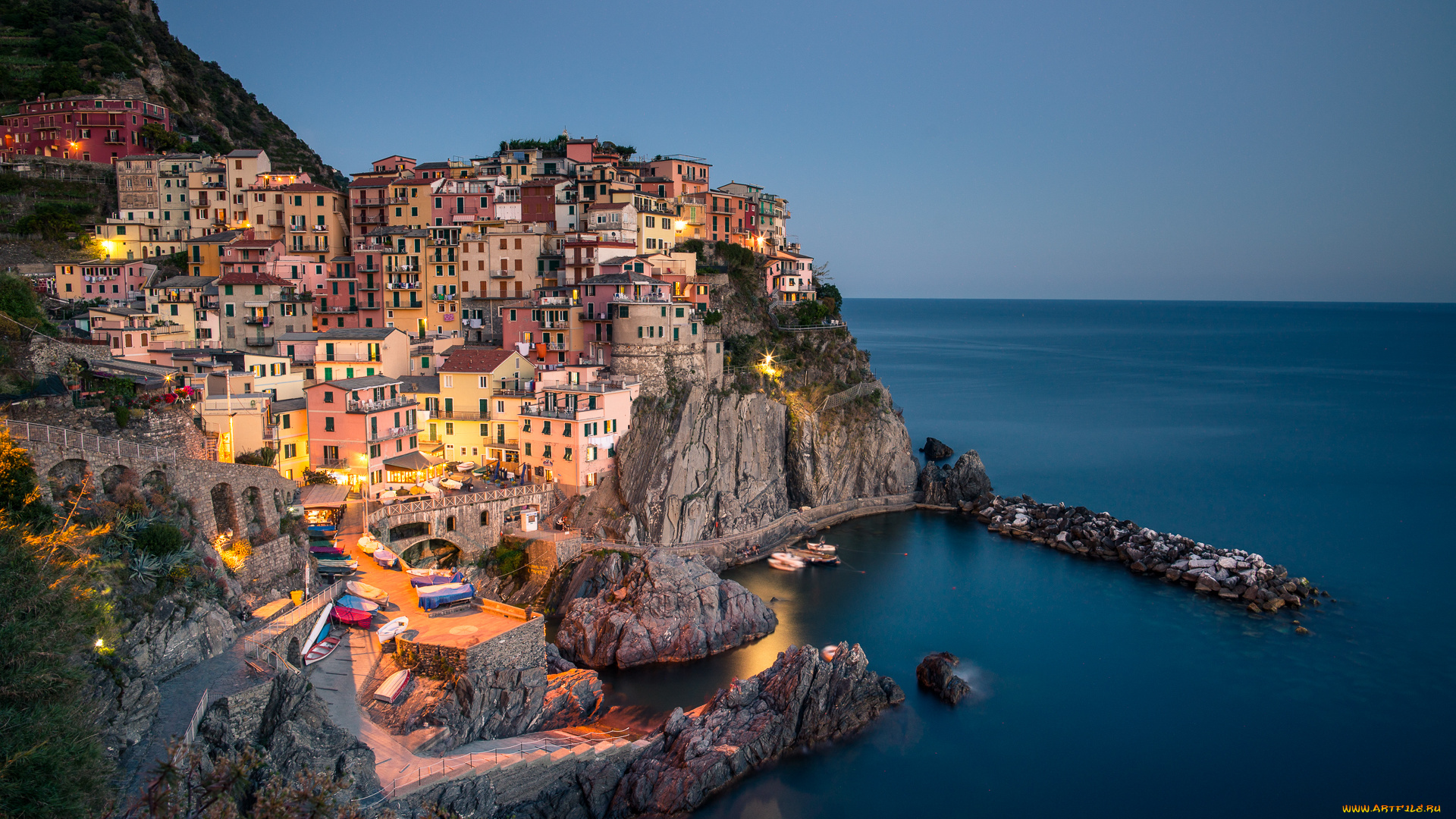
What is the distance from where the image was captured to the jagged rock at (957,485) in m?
50.6

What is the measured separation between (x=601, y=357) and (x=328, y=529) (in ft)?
50.2

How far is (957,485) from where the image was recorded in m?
50.8

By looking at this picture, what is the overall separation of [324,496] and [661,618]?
40.5 ft

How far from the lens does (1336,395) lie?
94.2 metres

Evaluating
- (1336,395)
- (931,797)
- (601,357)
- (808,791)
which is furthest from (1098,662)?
(1336,395)

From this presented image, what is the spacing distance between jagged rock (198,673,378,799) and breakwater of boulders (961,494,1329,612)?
113 feet

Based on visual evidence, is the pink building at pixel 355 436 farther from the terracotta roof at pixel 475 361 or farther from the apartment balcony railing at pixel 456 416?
the terracotta roof at pixel 475 361

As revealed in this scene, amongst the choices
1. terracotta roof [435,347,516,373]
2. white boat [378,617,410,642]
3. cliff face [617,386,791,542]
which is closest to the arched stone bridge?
cliff face [617,386,791,542]

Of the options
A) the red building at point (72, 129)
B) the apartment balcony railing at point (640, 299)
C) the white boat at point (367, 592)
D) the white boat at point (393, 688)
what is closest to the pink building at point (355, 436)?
the white boat at point (367, 592)

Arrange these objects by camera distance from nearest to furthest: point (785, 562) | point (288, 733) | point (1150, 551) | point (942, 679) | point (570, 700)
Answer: point (288, 733) < point (570, 700) < point (942, 679) < point (785, 562) < point (1150, 551)

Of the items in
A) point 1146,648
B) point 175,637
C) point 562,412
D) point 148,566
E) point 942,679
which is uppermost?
point 562,412

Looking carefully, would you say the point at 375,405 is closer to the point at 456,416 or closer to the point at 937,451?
the point at 456,416

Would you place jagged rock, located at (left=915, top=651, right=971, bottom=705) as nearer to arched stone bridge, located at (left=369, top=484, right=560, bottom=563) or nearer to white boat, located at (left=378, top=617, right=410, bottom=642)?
arched stone bridge, located at (left=369, top=484, right=560, bottom=563)

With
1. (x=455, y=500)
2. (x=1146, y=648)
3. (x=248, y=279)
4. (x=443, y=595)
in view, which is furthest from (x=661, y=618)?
(x=248, y=279)
